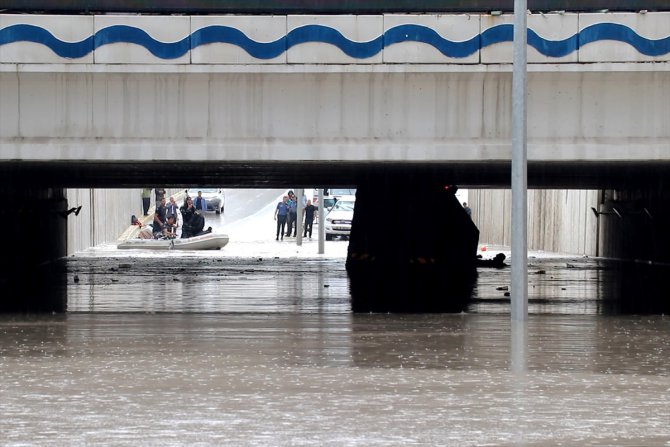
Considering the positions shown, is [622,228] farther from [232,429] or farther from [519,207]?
[232,429]

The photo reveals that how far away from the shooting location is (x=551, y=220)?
50.5m

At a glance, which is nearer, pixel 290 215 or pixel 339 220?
pixel 290 215

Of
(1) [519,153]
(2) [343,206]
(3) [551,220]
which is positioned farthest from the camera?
(2) [343,206]

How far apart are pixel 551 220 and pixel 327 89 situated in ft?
114

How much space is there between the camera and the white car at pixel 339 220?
5528 cm

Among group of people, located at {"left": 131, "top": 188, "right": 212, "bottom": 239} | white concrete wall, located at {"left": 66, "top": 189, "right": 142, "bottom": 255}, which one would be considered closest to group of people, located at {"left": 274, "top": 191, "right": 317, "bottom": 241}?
group of people, located at {"left": 131, "top": 188, "right": 212, "bottom": 239}

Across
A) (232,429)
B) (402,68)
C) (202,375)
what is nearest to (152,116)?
(402,68)

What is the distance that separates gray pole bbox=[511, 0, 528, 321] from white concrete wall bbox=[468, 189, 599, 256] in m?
26.5

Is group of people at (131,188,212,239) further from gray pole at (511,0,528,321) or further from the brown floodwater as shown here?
gray pole at (511,0,528,321)

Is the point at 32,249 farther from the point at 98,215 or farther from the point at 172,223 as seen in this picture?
the point at 98,215

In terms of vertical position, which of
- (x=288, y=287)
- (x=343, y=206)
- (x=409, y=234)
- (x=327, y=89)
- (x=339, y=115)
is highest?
(x=327, y=89)

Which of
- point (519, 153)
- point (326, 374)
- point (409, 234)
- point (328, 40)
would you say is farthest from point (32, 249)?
point (326, 374)

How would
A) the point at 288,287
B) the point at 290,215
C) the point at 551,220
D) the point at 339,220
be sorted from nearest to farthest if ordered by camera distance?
the point at 288,287, the point at 551,220, the point at 290,215, the point at 339,220

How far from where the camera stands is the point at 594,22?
16516 mm
